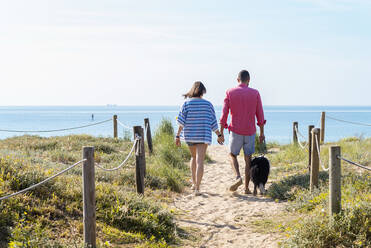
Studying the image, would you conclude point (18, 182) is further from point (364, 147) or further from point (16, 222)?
point (364, 147)

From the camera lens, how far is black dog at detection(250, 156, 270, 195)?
6.97 metres

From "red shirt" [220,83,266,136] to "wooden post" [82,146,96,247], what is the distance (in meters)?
3.45

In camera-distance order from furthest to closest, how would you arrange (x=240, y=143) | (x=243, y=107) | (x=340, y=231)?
(x=240, y=143), (x=243, y=107), (x=340, y=231)

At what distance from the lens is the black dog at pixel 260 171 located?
6971 mm

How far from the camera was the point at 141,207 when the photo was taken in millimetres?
5176

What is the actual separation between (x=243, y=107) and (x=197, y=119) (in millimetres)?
→ 856

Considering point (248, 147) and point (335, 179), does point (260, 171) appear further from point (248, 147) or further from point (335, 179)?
point (335, 179)

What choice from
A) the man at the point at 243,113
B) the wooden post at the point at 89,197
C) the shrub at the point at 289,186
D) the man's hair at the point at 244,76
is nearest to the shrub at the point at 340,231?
the wooden post at the point at 89,197

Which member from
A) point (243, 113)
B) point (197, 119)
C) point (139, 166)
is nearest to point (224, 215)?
point (139, 166)

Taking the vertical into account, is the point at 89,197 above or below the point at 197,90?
below

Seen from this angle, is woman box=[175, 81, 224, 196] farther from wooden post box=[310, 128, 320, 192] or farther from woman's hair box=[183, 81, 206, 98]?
wooden post box=[310, 128, 320, 192]

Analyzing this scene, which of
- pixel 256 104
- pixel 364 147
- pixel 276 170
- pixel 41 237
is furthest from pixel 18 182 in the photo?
pixel 364 147

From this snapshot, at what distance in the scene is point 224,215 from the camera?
5.93 m

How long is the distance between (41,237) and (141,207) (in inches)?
61.4
